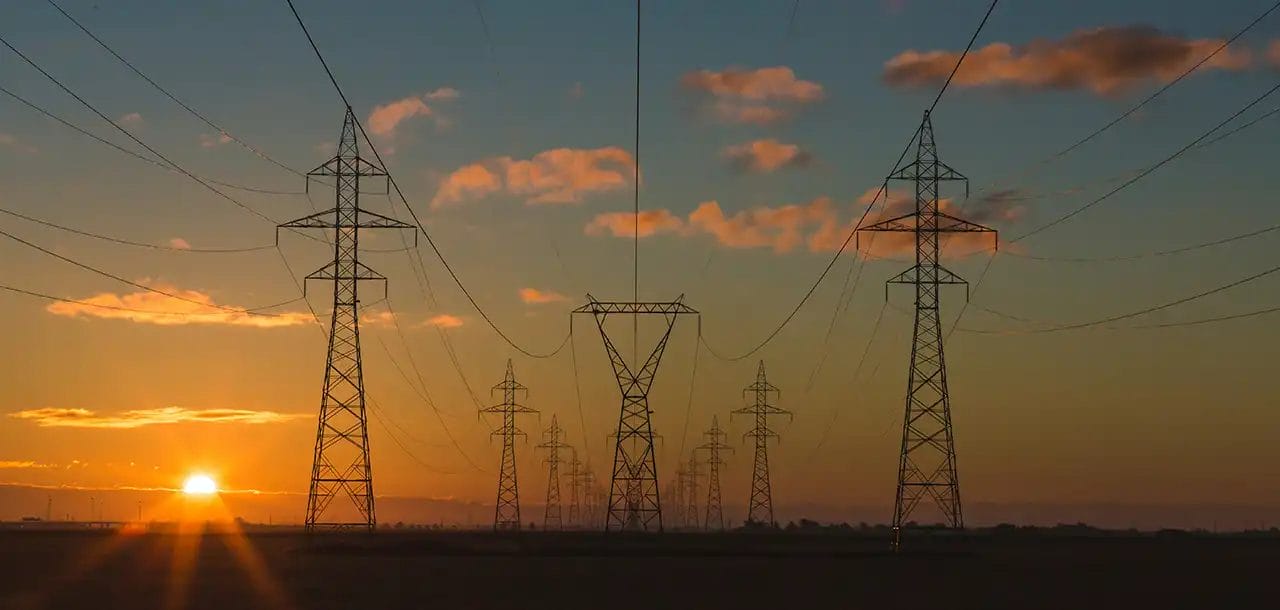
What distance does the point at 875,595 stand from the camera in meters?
54.7

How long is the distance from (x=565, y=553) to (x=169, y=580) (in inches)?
1439

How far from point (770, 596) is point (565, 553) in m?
43.2

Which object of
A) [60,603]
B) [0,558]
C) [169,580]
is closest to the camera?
[60,603]

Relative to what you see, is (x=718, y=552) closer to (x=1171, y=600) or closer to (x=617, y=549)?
(x=617, y=549)

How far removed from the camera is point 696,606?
48438 millimetres

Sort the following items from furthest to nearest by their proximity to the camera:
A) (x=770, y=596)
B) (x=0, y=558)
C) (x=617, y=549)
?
(x=617, y=549), (x=0, y=558), (x=770, y=596)

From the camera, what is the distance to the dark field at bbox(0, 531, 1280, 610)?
5019cm

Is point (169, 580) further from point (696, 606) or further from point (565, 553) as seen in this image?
point (565, 553)

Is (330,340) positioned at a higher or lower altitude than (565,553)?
higher

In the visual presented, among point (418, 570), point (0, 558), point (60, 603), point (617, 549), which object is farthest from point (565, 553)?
point (60, 603)

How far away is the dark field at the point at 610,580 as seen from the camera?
50.2 m

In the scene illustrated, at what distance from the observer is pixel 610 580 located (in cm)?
6350

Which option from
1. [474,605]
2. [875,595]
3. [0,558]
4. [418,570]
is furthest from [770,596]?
[0,558]

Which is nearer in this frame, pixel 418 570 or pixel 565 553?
pixel 418 570
